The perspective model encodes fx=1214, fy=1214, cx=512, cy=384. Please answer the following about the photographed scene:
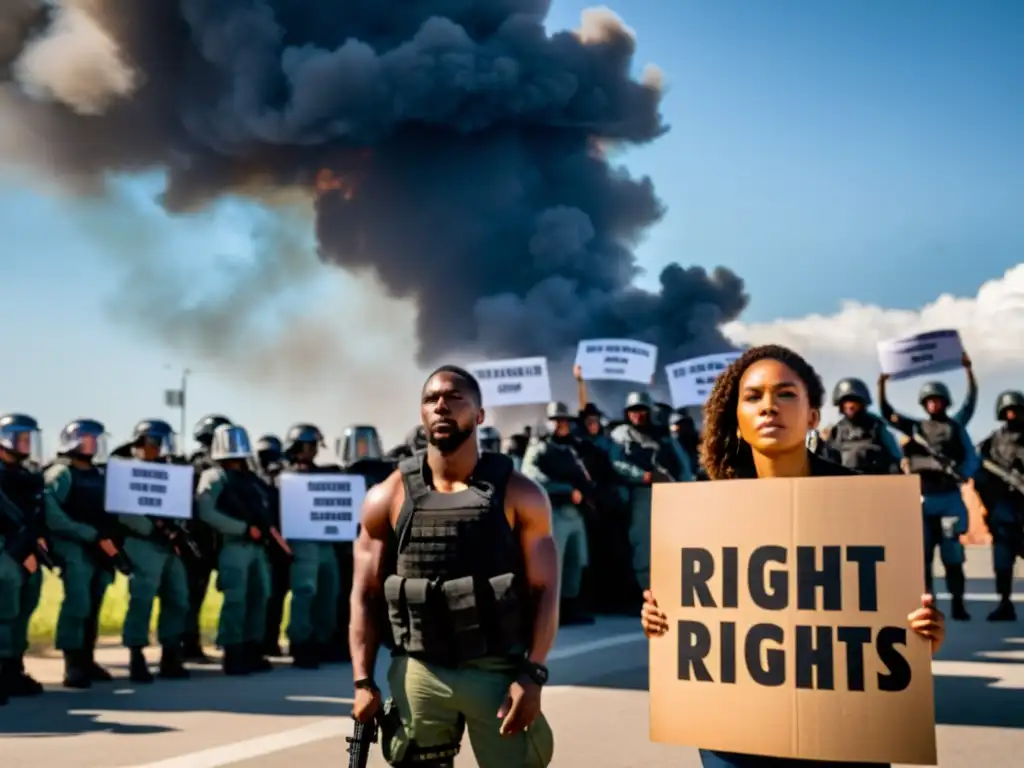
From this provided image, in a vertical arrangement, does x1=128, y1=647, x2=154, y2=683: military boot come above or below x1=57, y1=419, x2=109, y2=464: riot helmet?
below

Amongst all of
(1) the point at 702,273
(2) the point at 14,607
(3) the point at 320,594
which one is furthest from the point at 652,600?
(1) the point at 702,273

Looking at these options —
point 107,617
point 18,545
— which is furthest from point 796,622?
point 107,617

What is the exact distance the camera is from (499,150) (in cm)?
5700

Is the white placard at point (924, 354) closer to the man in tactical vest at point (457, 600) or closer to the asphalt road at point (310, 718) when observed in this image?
the asphalt road at point (310, 718)

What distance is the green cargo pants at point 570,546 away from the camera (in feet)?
A: 40.4

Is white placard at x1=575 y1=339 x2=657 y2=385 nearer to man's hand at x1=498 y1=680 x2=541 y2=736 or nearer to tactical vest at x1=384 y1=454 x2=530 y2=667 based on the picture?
tactical vest at x1=384 y1=454 x2=530 y2=667

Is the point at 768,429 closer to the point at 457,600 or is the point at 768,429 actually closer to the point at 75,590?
the point at 457,600

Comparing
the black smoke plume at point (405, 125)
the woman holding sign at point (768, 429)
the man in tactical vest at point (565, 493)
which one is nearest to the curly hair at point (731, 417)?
the woman holding sign at point (768, 429)

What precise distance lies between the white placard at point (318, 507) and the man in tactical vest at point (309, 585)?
0.17 meters

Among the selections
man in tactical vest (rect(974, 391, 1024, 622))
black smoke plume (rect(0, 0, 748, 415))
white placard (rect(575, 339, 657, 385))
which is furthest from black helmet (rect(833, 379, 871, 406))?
black smoke plume (rect(0, 0, 748, 415))

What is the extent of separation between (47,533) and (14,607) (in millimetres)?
625

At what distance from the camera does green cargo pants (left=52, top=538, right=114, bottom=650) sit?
8609 mm

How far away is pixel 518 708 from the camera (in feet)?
11.0

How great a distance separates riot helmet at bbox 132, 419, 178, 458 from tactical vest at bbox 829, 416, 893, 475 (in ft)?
19.1
